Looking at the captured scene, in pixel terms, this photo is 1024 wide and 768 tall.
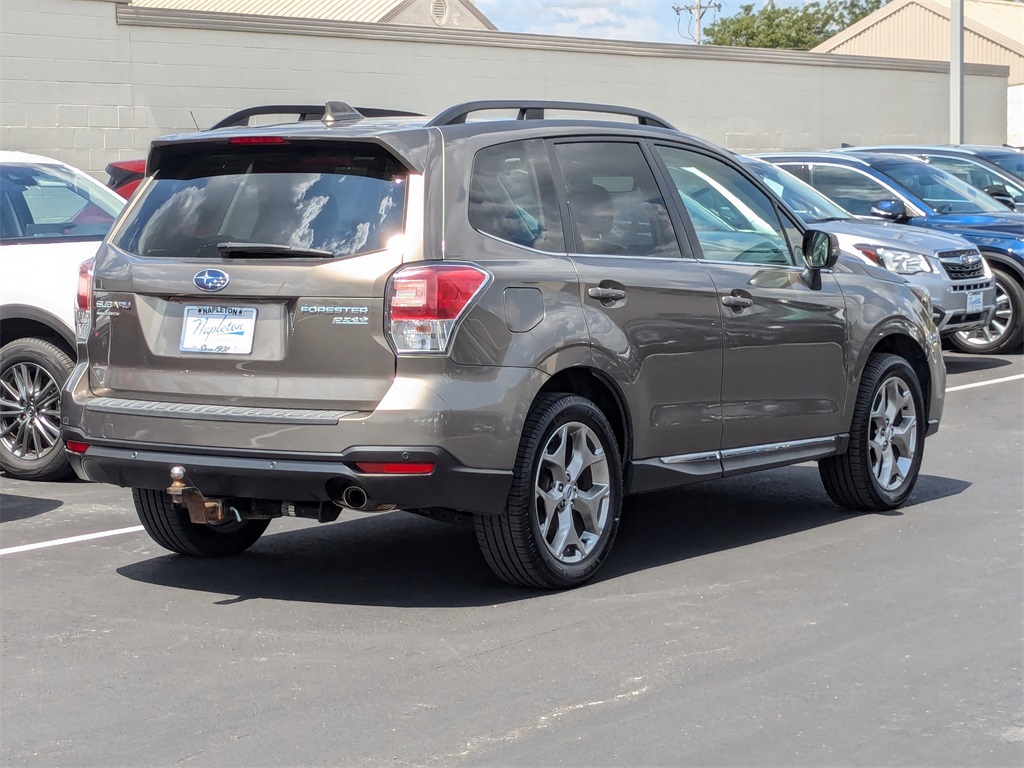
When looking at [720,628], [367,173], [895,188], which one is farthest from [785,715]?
[895,188]

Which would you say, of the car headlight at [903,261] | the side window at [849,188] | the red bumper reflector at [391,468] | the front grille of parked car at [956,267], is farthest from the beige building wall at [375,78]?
the red bumper reflector at [391,468]

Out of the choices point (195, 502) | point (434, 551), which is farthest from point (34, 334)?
point (195, 502)

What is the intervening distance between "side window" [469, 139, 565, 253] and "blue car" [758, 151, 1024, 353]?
8767mm

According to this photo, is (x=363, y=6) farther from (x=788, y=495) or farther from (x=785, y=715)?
(x=785, y=715)

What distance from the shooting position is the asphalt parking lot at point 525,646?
4.45 m

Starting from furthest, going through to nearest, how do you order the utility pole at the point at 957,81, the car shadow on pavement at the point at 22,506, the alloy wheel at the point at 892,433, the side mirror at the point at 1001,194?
1. the utility pole at the point at 957,81
2. the side mirror at the point at 1001,194
3. the car shadow on pavement at the point at 22,506
4. the alloy wheel at the point at 892,433

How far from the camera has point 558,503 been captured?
241 inches

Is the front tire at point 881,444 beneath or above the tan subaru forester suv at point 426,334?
beneath

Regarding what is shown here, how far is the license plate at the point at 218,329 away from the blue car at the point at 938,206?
9.70 meters

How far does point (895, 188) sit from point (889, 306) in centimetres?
818

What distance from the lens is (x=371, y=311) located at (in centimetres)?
559

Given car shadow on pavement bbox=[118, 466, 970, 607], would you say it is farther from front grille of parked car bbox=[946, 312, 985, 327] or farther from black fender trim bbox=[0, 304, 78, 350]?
front grille of parked car bbox=[946, 312, 985, 327]

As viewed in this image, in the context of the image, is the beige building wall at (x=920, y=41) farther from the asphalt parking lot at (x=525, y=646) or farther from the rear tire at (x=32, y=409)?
the asphalt parking lot at (x=525, y=646)

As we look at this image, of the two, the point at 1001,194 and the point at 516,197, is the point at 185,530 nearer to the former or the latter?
the point at 516,197
